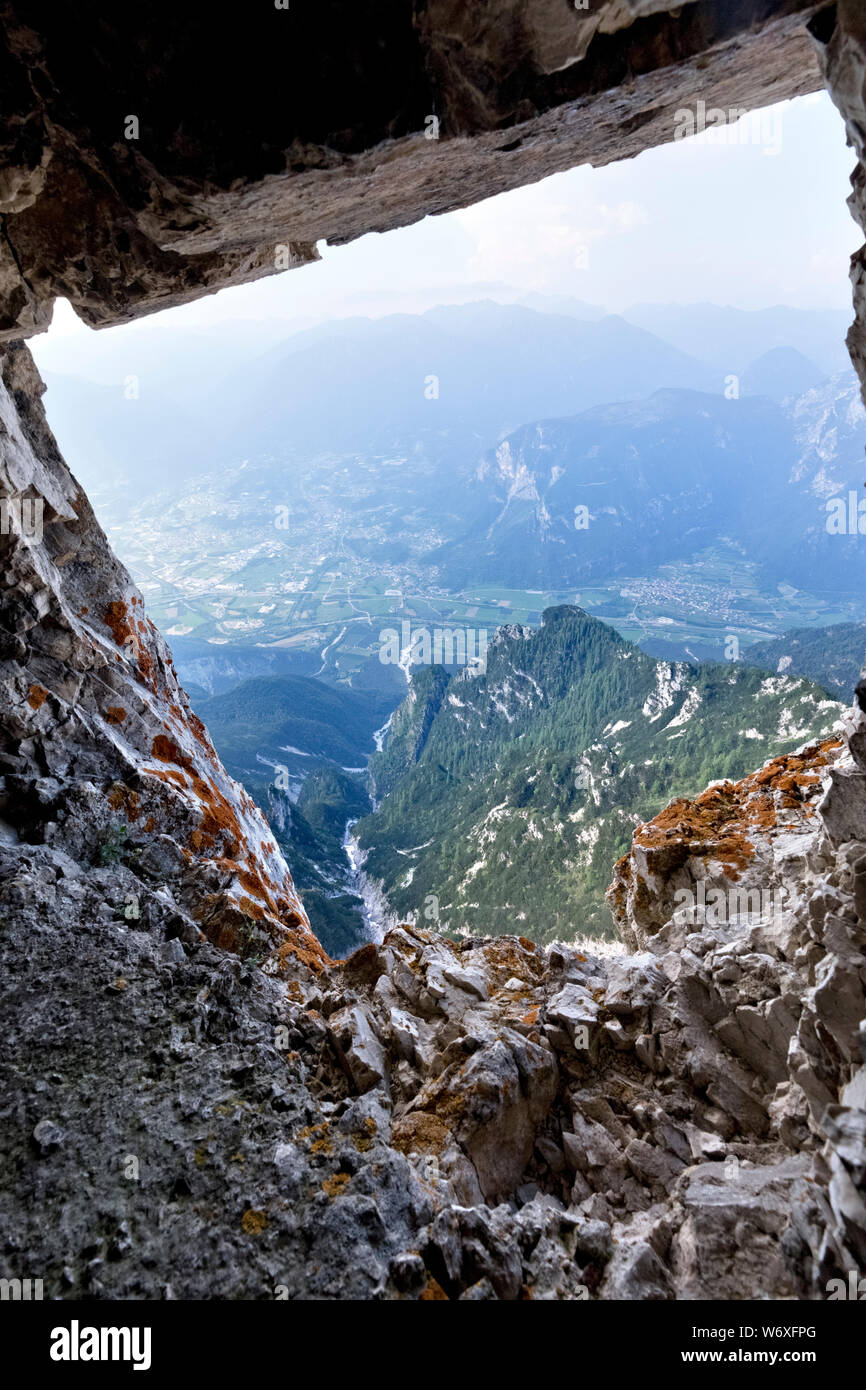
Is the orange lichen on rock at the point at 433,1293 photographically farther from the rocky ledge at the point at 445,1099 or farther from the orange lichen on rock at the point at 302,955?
the orange lichen on rock at the point at 302,955

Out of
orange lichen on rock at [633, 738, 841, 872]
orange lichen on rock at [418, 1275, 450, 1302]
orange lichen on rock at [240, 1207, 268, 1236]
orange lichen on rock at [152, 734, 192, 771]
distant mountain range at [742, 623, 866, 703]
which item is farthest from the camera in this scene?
distant mountain range at [742, 623, 866, 703]

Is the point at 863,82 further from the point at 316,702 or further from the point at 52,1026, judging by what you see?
the point at 316,702

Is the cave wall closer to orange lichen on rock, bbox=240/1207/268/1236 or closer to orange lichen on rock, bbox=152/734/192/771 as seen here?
orange lichen on rock, bbox=152/734/192/771

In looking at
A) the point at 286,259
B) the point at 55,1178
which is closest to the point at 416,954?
the point at 55,1178

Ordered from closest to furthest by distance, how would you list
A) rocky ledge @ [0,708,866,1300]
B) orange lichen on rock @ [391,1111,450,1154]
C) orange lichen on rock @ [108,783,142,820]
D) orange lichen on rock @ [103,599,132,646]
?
rocky ledge @ [0,708,866,1300] < orange lichen on rock @ [391,1111,450,1154] < orange lichen on rock @ [108,783,142,820] < orange lichen on rock @ [103,599,132,646]

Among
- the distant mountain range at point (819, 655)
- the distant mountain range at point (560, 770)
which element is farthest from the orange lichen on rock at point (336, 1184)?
the distant mountain range at point (819, 655)

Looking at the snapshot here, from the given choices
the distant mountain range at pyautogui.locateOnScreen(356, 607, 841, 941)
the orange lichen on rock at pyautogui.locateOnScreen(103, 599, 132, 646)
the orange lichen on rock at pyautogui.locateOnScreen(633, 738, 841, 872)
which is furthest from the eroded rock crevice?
the distant mountain range at pyautogui.locateOnScreen(356, 607, 841, 941)

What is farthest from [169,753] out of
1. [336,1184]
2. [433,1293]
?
[433,1293]

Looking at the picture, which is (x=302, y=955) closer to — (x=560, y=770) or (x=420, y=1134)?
(x=420, y=1134)
